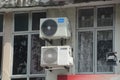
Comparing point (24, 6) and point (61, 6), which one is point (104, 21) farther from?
point (24, 6)

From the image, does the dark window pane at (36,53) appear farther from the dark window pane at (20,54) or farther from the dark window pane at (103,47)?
the dark window pane at (103,47)

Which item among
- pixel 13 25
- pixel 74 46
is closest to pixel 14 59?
pixel 13 25

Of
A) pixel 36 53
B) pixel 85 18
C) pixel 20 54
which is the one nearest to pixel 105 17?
pixel 85 18

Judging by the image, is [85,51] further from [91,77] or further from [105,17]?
[105,17]

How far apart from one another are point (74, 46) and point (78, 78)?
2.81ft

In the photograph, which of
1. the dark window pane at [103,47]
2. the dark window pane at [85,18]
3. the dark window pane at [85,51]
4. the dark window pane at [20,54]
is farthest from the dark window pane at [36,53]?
the dark window pane at [103,47]

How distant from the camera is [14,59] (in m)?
10.6

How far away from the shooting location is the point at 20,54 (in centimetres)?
1064

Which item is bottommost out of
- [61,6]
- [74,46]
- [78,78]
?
[78,78]

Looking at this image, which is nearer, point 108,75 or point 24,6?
point 108,75

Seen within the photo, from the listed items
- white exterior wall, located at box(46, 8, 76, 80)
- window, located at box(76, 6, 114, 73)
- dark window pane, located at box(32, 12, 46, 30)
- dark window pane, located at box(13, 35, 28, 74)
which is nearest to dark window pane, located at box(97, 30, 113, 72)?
window, located at box(76, 6, 114, 73)

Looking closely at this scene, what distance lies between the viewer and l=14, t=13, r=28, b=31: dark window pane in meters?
10.7

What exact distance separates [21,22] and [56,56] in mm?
1676

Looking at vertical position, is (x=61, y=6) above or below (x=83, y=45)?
above
